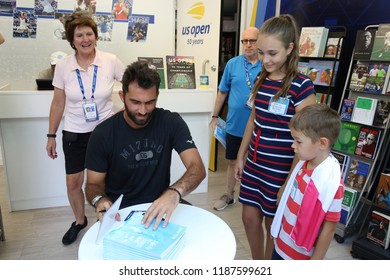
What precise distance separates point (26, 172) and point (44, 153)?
236 millimetres

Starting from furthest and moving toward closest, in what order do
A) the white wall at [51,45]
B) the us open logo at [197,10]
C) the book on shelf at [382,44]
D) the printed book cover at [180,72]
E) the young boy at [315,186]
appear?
the white wall at [51,45] → the us open logo at [197,10] → the printed book cover at [180,72] → the book on shelf at [382,44] → the young boy at [315,186]

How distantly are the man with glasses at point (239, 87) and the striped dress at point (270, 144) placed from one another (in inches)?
41.6

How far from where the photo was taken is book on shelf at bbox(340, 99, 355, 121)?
2722mm

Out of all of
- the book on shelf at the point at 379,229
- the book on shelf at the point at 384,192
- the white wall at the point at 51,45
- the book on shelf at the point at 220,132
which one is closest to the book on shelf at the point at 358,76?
the book on shelf at the point at 384,192

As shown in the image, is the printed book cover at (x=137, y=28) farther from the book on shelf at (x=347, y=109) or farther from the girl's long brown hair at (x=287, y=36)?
the girl's long brown hair at (x=287, y=36)

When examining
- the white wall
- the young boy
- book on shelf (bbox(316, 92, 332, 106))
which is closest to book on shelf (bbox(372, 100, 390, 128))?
book on shelf (bbox(316, 92, 332, 106))

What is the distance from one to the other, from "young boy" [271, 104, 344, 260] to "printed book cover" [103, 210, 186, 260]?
54 cm

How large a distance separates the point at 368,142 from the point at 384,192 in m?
0.41

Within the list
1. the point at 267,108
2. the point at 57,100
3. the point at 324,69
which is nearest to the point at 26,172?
the point at 57,100

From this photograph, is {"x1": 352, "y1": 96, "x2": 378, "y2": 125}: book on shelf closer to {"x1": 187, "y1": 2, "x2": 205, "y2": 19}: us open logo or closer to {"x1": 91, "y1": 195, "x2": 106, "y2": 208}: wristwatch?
{"x1": 91, "y1": 195, "x2": 106, "y2": 208}: wristwatch

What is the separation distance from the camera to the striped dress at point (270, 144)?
1.61 metres

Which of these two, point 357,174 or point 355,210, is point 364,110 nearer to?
point 357,174

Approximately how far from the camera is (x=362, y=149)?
2.64m

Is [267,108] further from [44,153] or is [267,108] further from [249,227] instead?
[44,153]
